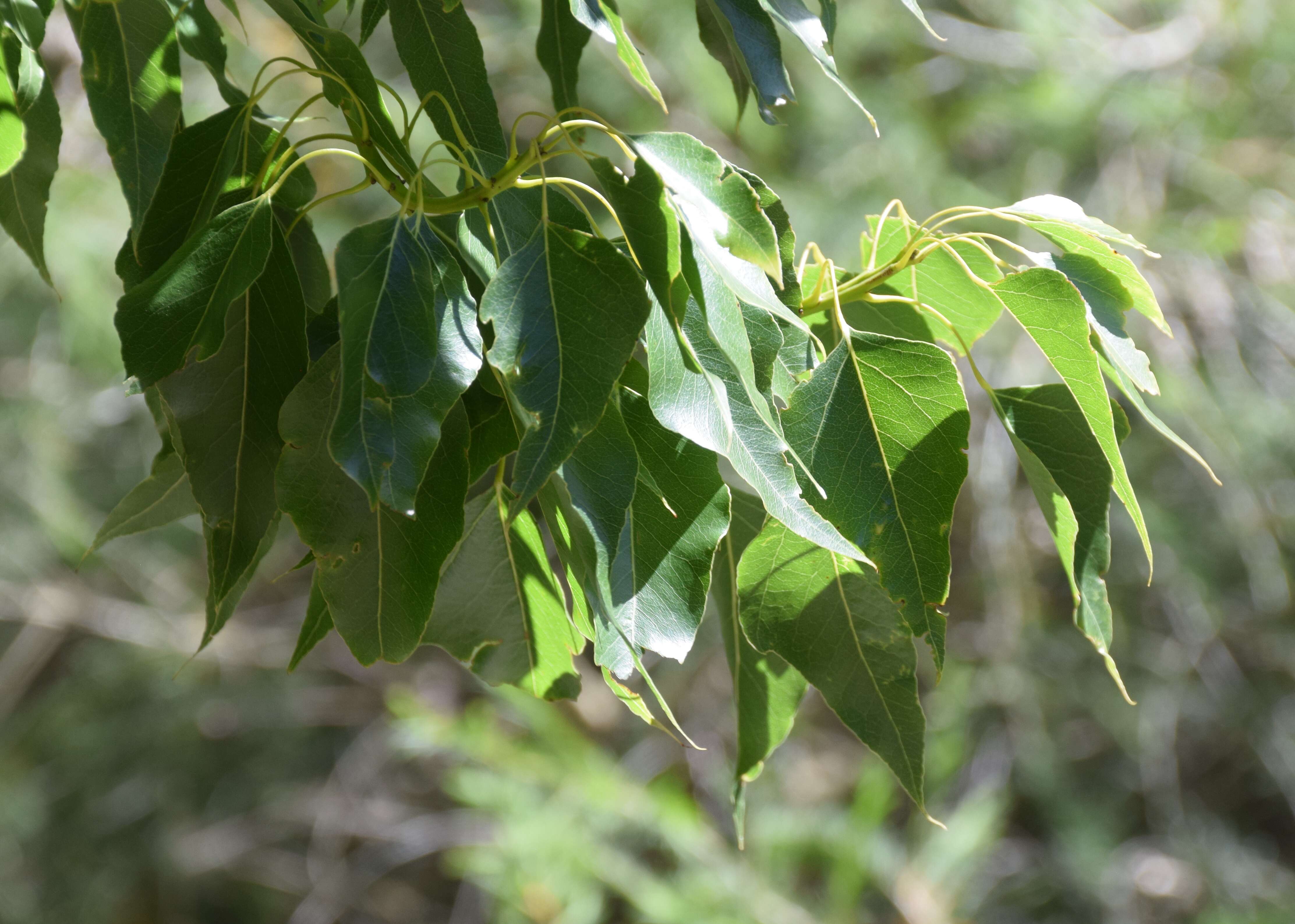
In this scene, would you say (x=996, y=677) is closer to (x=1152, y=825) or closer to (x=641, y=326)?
(x=1152, y=825)

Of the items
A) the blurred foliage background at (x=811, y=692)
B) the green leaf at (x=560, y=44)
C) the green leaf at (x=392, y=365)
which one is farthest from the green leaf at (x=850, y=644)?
the blurred foliage background at (x=811, y=692)

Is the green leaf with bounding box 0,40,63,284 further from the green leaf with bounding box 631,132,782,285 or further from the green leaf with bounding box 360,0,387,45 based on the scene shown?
the green leaf with bounding box 631,132,782,285

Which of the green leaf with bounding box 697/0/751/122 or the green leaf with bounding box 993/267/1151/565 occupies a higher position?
the green leaf with bounding box 697/0/751/122

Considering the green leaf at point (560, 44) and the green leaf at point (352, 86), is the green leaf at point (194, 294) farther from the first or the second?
the green leaf at point (560, 44)

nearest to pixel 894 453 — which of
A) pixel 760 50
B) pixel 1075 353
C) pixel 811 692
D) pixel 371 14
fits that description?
pixel 1075 353

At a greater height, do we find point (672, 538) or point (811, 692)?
point (672, 538)

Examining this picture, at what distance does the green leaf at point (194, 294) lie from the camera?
0.97 feet

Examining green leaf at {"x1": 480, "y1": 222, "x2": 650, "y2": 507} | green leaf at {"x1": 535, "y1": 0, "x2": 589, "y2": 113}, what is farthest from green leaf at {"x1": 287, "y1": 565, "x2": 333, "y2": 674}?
green leaf at {"x1": 535, "y1": 0, "x2": 589, "y2": 113}

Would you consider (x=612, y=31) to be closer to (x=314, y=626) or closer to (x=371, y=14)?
(x=371, y=14)

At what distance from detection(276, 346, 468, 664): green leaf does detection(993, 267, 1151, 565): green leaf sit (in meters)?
0.19

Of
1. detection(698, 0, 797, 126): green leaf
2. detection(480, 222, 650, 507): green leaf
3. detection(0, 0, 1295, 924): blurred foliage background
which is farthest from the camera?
detection(0, 0, 1295, 924): blurred foliage background

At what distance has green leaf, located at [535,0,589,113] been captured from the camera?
1.47 ft

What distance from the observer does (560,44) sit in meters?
0.45

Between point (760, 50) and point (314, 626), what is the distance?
28cm
